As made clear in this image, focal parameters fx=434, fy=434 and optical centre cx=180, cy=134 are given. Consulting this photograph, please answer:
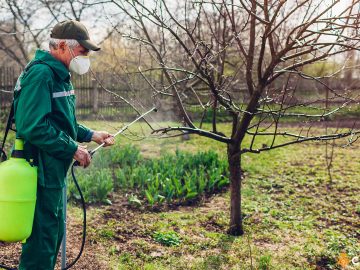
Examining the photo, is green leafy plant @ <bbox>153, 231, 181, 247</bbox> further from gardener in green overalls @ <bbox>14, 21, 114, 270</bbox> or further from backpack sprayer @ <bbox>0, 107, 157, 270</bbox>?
backpack sprayer @ <bbox>0, 107, 157, 270</bbox>

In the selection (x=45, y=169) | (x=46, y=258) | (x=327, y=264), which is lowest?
(x=327, y=264)

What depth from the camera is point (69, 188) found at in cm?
541

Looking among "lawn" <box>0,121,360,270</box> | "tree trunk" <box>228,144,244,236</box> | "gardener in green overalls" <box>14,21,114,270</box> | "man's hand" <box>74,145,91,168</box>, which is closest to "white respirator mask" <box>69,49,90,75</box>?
"gardener in green overalls" <box>14,21,114,270</box>

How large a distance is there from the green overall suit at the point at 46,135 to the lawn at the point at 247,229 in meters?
1.03

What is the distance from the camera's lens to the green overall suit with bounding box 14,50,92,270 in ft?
7.91

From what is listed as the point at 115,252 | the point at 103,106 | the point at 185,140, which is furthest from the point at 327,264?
the point at 103,106

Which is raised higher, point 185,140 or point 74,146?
point 74,146

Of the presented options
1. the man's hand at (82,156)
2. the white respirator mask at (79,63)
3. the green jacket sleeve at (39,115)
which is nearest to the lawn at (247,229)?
the man's hand at (82,156)

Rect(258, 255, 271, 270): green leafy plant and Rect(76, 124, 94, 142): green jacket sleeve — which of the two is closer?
Rect(76, 124, 94, 142): green jacket sleeve

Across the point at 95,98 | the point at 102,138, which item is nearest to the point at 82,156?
the point at 102,138

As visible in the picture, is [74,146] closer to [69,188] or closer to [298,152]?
[69,188]

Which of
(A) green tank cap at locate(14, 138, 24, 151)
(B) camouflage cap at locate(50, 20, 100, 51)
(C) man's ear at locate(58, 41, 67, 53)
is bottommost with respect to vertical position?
(A) green tank cap at locate(14, 138, 24, 151)

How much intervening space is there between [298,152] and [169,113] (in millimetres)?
5155

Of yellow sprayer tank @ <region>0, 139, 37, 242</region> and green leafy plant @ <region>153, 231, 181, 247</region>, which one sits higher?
yellow sprayer tank @ <region>0, 139, 37, 242</region>
